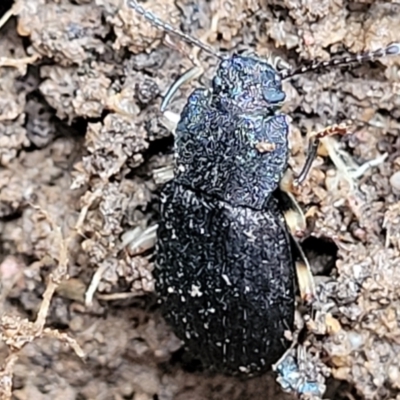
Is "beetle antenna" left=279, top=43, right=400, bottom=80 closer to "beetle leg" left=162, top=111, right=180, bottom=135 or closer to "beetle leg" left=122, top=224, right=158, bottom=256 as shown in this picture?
"beetle leg" left=162, top=111, right=180, bottom=135

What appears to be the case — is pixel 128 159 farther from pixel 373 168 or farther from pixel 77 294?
pixel 373 168

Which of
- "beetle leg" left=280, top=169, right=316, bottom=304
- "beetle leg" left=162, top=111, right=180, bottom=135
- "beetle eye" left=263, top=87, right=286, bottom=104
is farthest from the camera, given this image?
"beetle leg" left=162, top=111, right=180, bottom=135

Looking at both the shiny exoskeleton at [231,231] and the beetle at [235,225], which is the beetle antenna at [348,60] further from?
the shiny exoskeleton at [231,231]

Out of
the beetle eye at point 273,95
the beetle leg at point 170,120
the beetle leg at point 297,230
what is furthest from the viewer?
the beetle leg at point 170,120

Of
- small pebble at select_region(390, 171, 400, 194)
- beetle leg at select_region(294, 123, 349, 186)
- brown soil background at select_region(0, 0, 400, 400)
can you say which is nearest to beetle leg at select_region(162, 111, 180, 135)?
brown soil background at select_region(0, 0, 400, 400)

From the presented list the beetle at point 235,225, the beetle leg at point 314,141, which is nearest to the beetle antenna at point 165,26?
the beetle at point 235,225

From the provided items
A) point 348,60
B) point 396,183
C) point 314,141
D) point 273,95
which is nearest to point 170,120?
point 273,95
